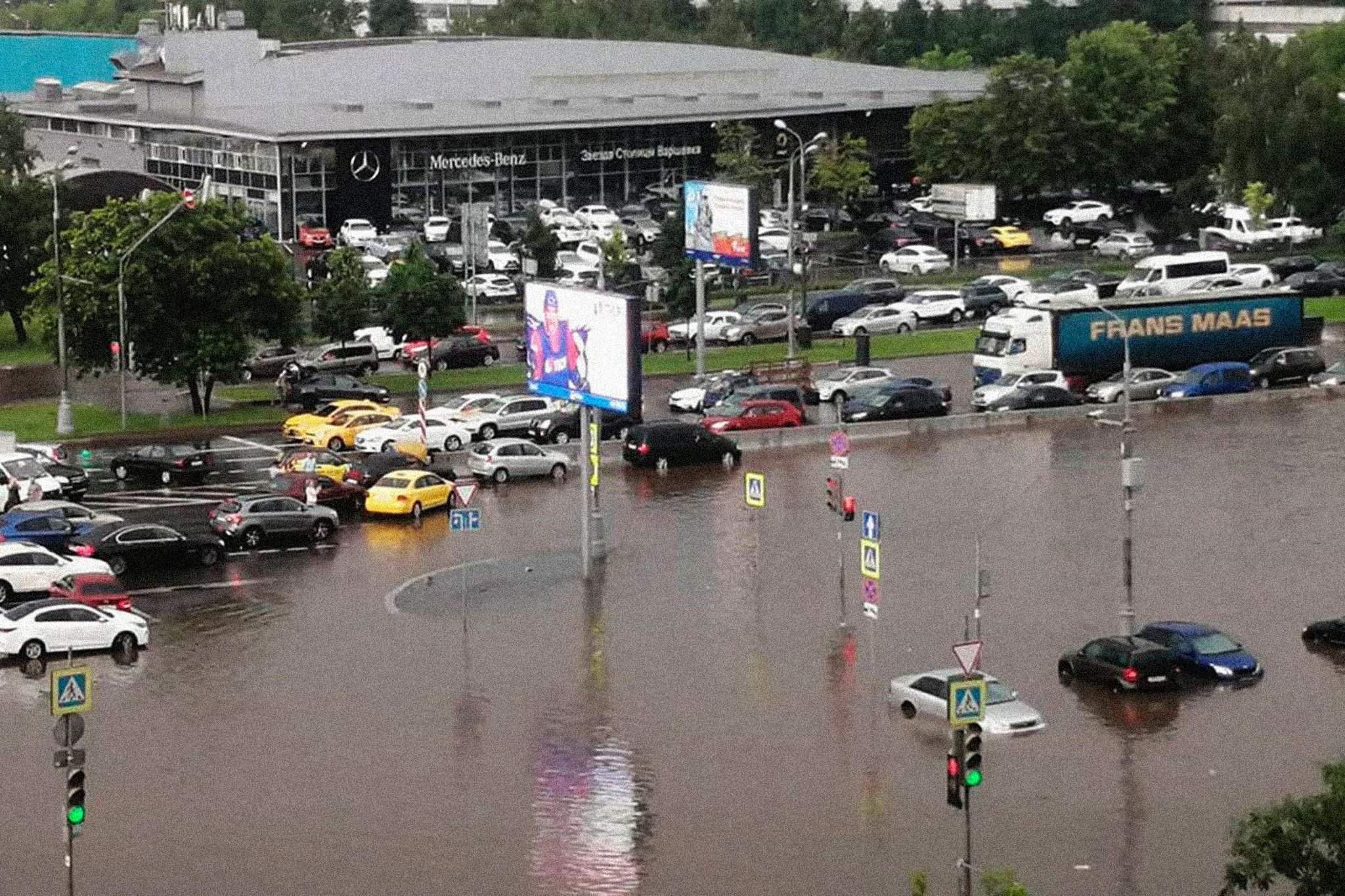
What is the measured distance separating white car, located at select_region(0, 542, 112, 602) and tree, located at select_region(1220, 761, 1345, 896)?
2587 cm

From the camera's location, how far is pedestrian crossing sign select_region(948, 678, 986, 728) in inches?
1262

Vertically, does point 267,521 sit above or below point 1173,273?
below

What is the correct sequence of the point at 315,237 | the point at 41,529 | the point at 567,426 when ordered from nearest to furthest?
the point at 41,529 < the point at 567,426 < the point at 315,237

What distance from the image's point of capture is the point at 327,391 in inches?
2724

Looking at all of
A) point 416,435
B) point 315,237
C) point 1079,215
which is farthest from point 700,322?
point 1079,215

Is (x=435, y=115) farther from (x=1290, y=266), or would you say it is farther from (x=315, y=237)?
(x=1290, y=266)

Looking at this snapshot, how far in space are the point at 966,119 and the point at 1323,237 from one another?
16.2 m

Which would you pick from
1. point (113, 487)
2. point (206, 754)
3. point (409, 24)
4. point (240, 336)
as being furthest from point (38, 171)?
point (409, 24)

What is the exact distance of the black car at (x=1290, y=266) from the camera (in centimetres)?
8881

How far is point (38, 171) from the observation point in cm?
10119

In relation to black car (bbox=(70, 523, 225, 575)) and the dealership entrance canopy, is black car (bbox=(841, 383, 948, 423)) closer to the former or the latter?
black car (bbox=(70, 523, 225, 575))

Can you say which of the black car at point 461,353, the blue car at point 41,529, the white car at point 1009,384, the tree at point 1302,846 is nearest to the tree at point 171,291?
the black car at point 461,353

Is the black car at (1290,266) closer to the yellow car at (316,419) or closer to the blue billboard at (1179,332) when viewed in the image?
the blue billboard at (1179,332)

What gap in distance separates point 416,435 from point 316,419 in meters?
4.20
